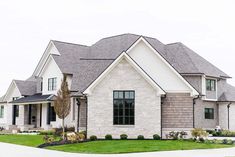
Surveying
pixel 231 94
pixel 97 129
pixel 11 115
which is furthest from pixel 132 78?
pixel 11 115

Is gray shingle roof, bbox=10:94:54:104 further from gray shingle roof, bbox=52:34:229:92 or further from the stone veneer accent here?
the stone veneer accent

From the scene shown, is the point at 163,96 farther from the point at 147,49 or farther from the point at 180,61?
the point at 180,61

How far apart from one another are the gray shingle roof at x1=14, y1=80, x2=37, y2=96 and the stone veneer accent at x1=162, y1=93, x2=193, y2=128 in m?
24.2

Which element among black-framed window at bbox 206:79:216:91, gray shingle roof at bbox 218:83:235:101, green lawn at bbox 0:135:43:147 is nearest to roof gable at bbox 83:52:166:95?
green lawn at bbox 0:135:43:147

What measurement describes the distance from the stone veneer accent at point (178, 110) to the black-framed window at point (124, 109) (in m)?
2.55

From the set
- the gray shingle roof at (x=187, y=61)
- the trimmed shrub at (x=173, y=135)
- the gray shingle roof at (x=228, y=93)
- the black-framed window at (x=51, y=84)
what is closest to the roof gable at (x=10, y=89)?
the black-framed window at (x=51, y=84)

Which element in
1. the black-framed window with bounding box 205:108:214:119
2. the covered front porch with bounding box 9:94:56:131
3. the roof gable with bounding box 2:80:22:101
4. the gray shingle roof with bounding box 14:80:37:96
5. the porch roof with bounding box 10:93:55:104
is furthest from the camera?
the roof gable with bounding box 2:80:22:101

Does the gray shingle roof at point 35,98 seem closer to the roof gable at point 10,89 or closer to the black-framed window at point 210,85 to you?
the roof gable at point 10,89

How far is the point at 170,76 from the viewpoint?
30.4 m

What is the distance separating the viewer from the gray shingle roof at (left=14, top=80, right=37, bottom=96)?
1945 inches

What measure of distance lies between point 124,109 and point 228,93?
69.4 ft

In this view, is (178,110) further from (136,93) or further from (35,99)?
(35,99)

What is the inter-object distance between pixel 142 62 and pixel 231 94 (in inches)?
726

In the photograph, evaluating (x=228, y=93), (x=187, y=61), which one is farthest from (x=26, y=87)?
(x=228, y=93)
